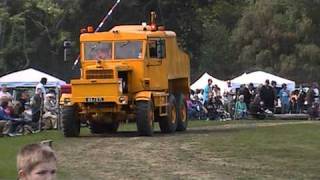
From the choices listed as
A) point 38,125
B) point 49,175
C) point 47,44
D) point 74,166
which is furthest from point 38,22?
point 49,175

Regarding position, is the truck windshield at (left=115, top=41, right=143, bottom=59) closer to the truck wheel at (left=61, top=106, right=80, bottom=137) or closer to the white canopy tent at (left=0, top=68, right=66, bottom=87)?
the truck wheel at (left=61, top=106, right=80, bottom=137)

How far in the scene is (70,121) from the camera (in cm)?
2484

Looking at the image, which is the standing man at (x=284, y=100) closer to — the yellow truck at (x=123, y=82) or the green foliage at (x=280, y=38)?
the yellow truck at (x=123, y=82)

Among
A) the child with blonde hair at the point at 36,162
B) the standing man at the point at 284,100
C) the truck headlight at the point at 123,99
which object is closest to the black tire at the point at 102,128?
the truck headlight at the point at 123,99

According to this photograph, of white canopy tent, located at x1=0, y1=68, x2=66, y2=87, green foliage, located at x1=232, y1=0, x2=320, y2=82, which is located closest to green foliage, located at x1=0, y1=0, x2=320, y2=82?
green foliage, located at x1=232, y1=0, x2=320, y2=82

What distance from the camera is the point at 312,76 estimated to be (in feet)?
222

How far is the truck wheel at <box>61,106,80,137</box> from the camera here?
24.8 metres

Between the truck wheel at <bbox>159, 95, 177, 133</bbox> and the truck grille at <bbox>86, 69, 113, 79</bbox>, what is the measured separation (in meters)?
2.31

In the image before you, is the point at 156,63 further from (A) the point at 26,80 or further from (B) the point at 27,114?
(A) the point at 26,80

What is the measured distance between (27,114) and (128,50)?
460 centimetres

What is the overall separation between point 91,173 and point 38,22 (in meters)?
46.0

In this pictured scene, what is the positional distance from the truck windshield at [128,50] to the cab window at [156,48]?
0.38m

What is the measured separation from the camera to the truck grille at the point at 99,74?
81.5ft

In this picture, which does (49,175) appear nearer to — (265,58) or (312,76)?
(312,76)
